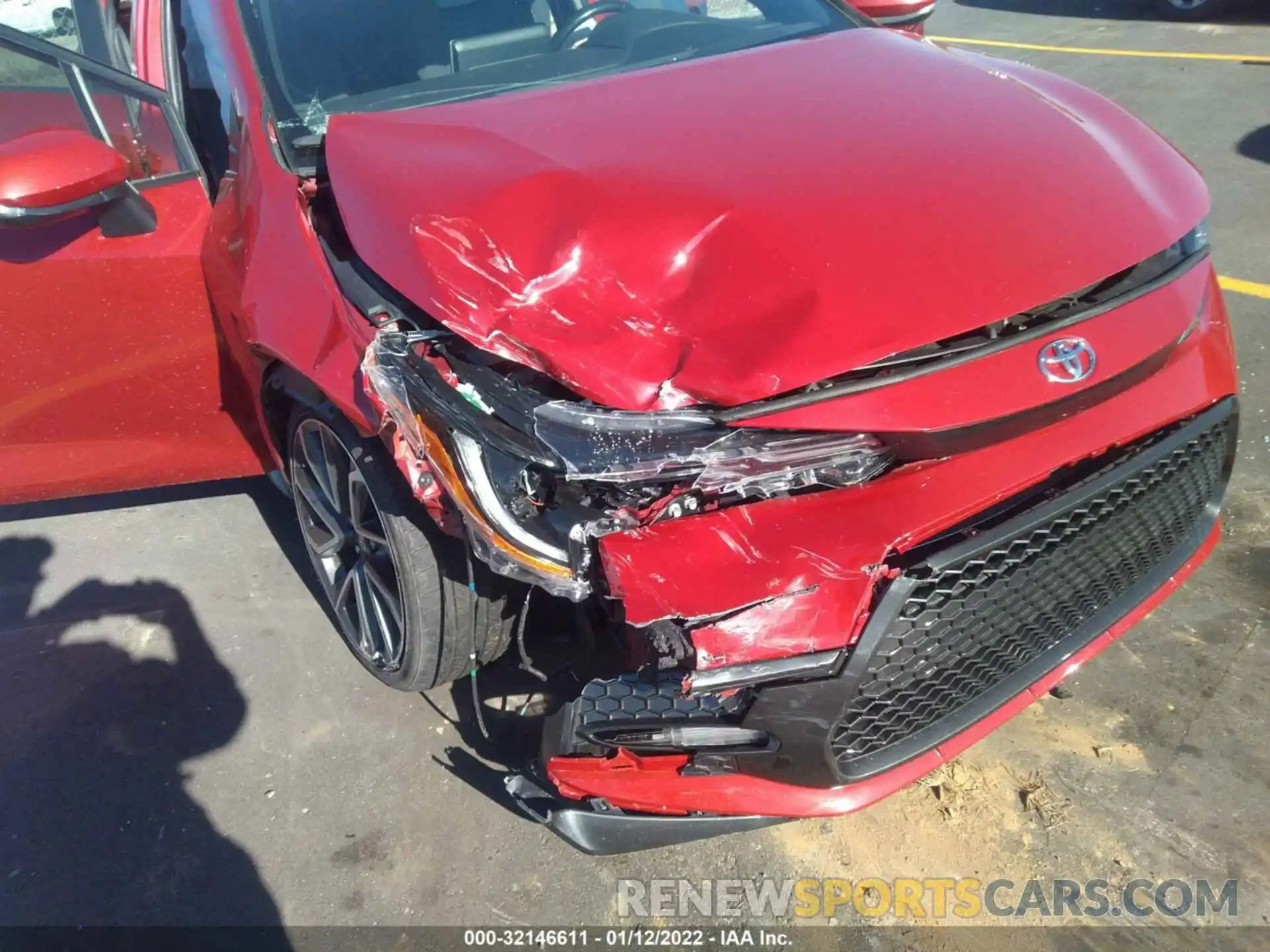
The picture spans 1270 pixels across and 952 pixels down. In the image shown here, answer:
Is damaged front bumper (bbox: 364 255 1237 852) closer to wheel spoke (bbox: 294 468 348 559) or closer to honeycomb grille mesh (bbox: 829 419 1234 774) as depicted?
honeycomb grille mesh (bbox: 829 419 1234 774)

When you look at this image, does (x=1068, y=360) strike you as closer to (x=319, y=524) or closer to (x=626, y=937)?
(x=626, y=937)

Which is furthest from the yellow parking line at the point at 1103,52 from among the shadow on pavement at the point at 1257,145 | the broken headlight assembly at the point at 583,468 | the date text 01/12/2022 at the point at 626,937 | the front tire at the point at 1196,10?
the date text 01/12/2022 at the point at 626,937

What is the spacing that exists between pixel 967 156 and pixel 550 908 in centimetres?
176

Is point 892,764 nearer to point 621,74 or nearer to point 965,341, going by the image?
point 965,341

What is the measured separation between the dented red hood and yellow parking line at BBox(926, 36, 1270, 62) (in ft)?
16.1

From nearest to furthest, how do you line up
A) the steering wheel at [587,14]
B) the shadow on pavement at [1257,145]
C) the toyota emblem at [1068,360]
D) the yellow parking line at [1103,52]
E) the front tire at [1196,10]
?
1. the toyota emblem at [1068,360]
2. the steering wheel at [587,14]
3. the shadow on pavement at [1257,145]
4. the yellow parking line at [1103,52]
5. the front tire at [1196,10]

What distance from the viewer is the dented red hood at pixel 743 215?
5.41 ft

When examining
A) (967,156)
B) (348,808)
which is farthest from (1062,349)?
(348,808)

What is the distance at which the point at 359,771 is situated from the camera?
2373mm

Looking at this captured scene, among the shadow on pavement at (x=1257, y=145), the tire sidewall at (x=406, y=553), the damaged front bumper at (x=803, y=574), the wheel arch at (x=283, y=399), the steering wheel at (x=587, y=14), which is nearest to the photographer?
the damaged front bumper at (x=803, y=574)

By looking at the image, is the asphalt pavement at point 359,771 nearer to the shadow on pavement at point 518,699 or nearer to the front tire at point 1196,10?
the shadow on pavement at point 518,699

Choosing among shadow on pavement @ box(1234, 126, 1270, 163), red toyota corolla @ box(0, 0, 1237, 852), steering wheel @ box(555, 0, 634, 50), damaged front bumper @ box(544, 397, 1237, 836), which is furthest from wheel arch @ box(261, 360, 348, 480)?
shadow on pavement @ box(1234, 126, 1270, 163)

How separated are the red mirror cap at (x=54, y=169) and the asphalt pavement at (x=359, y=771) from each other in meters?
1.29

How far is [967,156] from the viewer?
1971 mm
